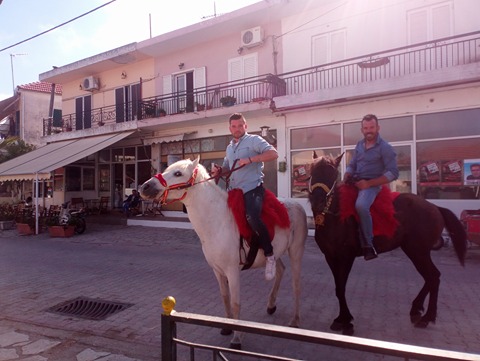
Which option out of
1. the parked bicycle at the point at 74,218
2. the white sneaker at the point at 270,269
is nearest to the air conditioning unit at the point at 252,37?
the parked bicycle at the point at 74,218

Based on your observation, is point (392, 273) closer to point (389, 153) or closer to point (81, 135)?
point (389, 153)

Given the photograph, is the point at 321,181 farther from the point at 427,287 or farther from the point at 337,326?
the point at 427,287

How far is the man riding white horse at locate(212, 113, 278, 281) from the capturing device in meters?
3.69

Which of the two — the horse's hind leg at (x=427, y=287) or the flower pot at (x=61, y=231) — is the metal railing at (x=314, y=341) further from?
the flower pot at (x=61, y=231)

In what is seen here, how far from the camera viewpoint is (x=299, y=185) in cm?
1295

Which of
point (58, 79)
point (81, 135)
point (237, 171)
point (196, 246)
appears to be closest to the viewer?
point (237, 171)

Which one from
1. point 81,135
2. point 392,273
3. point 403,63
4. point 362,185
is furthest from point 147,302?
point 81,135

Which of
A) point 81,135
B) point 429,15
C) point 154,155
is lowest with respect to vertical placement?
point 154,155

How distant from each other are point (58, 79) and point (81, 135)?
16.9 feet

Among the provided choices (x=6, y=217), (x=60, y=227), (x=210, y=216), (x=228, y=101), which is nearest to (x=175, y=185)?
(x=210, y=216)

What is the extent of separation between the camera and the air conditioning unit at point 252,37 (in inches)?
540

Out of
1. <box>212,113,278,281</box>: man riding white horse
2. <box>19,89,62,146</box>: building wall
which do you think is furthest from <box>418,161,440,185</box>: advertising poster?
<box>19,89,62,146</box>: building wall

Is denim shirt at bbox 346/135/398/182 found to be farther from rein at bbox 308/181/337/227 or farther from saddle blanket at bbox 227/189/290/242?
saddle blanket at bbox 227/189/290/242

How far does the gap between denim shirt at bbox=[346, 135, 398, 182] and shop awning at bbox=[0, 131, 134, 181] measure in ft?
40.3
